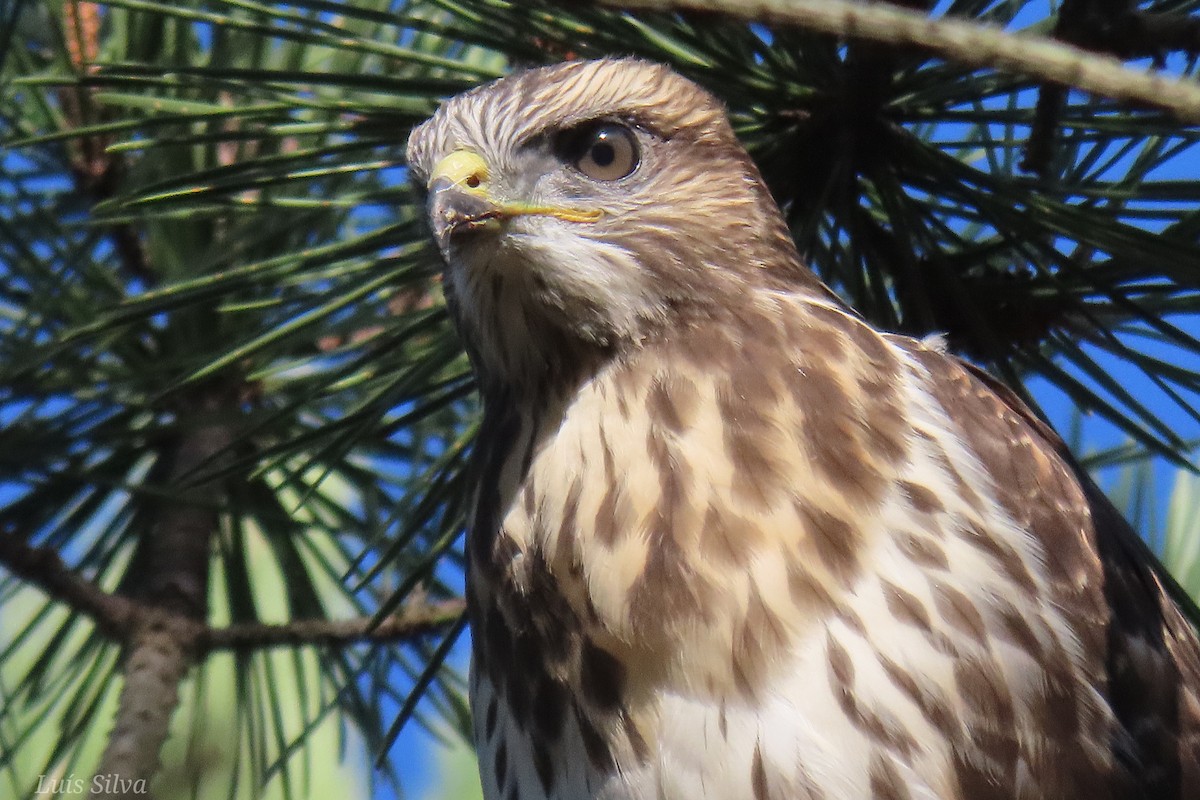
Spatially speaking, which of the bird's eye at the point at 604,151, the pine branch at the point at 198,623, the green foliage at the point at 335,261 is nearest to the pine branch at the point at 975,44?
the green foliage at the point at 335,261

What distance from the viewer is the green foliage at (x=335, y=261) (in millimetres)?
2260

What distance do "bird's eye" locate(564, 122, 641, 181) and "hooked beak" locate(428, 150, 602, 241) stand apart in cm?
18

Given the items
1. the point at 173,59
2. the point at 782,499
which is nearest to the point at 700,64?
the point at 782,499

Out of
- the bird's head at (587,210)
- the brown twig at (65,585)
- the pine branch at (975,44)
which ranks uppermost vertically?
the pine branch at (975,44)

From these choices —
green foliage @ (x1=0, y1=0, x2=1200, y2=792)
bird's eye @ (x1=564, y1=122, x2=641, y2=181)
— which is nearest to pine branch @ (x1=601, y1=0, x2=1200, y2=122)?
green foliage @ (x1=0, y1=0, x2=1200, y2=792)

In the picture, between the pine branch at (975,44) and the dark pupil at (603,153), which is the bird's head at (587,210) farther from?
the pine branch at (975,44)

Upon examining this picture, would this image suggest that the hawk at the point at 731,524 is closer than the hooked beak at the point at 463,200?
Yes

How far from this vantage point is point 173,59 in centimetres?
293

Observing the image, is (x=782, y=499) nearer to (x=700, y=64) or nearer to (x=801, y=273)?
(x=801, y=273)

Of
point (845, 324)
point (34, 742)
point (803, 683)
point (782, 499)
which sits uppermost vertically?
point (845, 324)

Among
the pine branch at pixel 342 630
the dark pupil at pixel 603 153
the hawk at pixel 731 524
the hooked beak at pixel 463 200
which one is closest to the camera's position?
the hawk at pixel 731 524

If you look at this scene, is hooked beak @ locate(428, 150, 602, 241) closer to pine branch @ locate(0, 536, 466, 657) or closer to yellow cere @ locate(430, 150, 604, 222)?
yellow cere @ locate(430, 150, 604, 222)

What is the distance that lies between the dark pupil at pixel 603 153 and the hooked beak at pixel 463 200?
0.69ft

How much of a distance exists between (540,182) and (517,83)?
0.16 meters
